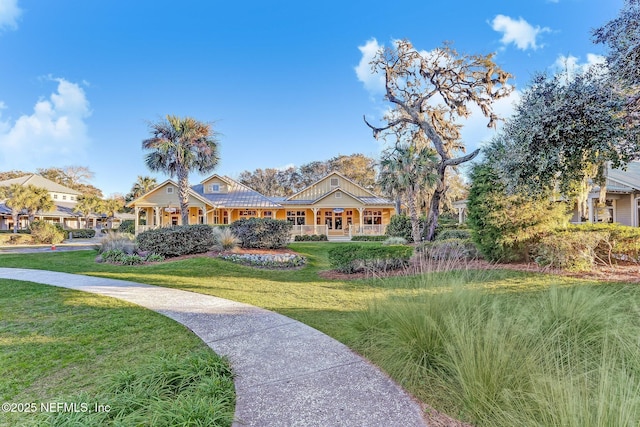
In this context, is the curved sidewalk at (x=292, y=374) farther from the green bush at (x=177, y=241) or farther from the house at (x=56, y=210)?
the house at (x=56, y=210)

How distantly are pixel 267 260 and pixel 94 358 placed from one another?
823 centimetres

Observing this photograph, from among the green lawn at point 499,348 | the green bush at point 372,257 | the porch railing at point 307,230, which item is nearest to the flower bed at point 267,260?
the green bush at point 372,257

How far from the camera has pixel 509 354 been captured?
2.65 m

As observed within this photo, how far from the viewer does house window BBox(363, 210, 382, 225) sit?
31266 mm

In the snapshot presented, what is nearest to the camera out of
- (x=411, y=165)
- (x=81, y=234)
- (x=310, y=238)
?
(x=411, y=165)

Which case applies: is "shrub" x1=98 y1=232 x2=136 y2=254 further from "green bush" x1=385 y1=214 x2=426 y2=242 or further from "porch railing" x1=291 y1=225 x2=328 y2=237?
"green bush" x1=385 y1=214 x2=426 y2=242

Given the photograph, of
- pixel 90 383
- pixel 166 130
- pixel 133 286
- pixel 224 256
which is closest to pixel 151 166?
pixel 166 130

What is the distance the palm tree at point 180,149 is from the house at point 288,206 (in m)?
7.21

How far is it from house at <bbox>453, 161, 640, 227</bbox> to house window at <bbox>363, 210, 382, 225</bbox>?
12.5m

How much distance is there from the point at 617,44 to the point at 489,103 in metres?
10.7

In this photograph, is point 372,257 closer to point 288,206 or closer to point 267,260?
point 267,260

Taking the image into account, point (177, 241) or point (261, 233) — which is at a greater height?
point (261, 233)

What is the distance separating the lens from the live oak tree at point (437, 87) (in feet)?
46.7

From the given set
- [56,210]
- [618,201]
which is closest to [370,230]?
[618,201]
